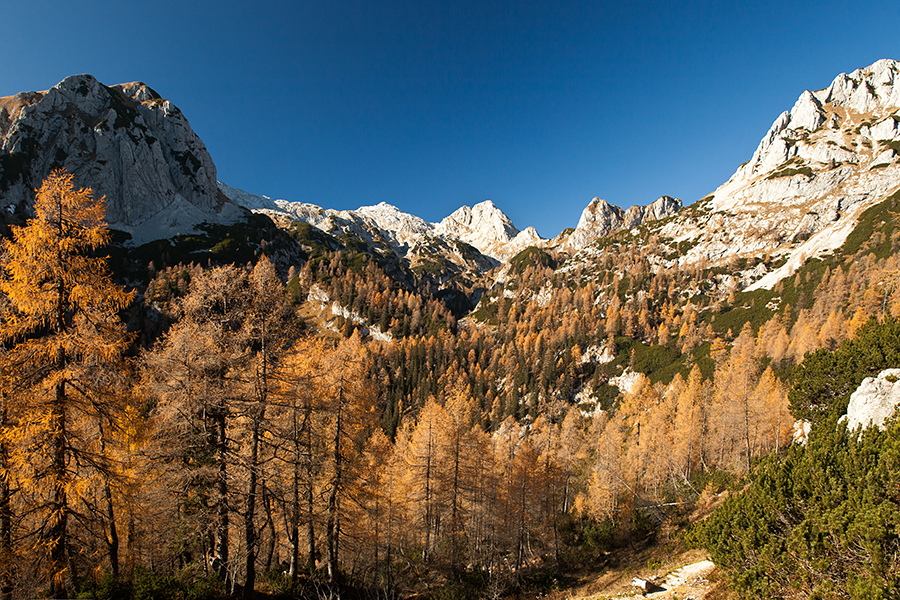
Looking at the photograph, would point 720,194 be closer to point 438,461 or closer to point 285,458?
point 438,461

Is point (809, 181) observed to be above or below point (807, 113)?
below

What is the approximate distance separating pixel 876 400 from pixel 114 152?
8407 inches

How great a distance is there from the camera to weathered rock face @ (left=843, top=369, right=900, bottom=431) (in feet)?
37.1

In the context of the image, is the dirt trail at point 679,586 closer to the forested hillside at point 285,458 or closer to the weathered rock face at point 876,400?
the forested hillside at point 285,458

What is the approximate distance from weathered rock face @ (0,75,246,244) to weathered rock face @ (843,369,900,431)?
195 metres

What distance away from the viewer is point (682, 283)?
142000 mm

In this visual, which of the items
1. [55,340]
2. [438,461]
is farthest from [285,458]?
[438,461]

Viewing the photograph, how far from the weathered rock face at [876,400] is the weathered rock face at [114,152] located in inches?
7669

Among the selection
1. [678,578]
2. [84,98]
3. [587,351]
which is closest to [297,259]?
[84,98]

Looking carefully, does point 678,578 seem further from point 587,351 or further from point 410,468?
point 587,351

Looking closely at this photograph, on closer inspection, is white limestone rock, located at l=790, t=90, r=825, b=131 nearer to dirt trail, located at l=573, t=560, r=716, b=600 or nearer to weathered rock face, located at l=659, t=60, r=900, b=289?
weathered rock face, located at l=659, t=60, r=900, b=289

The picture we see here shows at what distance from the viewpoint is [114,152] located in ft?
468

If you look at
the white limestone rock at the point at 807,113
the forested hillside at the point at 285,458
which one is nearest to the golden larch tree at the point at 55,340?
the forested hillside at the point at 285,458

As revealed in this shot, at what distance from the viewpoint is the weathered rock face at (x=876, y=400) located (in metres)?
11.3
